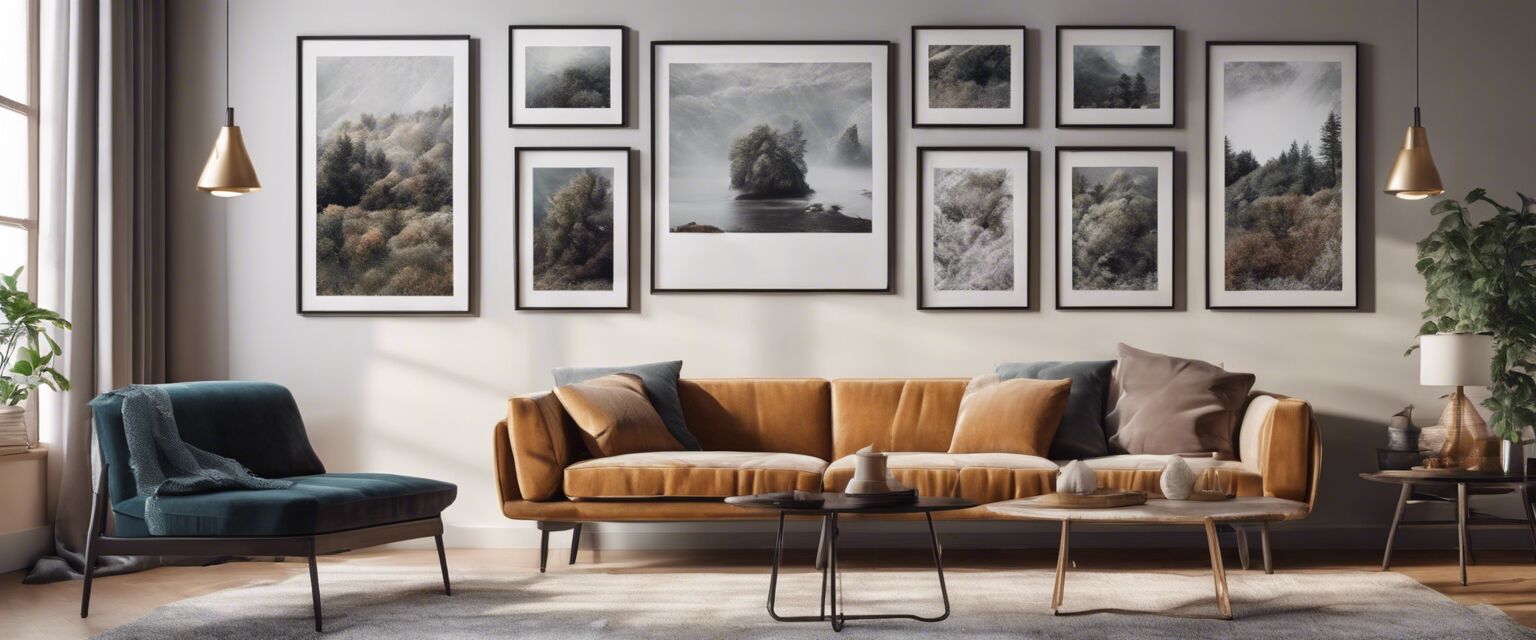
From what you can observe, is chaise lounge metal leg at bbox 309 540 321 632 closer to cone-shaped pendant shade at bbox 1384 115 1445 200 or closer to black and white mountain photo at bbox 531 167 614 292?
black and white mountain photo at bbox 531 167 614 292

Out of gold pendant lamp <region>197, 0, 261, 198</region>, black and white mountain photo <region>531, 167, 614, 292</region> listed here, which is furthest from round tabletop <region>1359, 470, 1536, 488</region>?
gold pendant lamp <region>197, 0, 261, 198</region>

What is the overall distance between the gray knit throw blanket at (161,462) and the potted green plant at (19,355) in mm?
883

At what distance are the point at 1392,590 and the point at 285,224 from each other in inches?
186

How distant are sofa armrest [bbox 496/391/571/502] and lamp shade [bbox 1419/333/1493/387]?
3394 mm

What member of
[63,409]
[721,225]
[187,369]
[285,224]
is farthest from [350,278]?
[721,225]

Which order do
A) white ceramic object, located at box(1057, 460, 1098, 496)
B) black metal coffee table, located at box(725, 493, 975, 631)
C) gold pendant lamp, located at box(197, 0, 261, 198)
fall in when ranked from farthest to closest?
gold pendant lamp, located at box(197, 0, 261, 198) < white ceramic object, located at box(1057, 460, 1098, 496) < black metal coffee table, located at box(725, 493, 975, 631)

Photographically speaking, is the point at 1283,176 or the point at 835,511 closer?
the point at 835,511

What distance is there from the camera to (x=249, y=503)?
3.87 meters

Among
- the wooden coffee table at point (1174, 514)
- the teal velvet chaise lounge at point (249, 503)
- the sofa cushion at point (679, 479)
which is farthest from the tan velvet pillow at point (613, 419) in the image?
the wooden coffee table at point (1174, 514)

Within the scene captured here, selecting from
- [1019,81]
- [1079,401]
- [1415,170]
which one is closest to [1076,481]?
[1079,401]

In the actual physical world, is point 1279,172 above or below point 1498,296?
above

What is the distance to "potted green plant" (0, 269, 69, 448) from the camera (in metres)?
4.75

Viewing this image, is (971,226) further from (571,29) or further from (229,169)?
(229,169)

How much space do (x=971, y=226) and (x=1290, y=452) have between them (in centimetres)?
172
